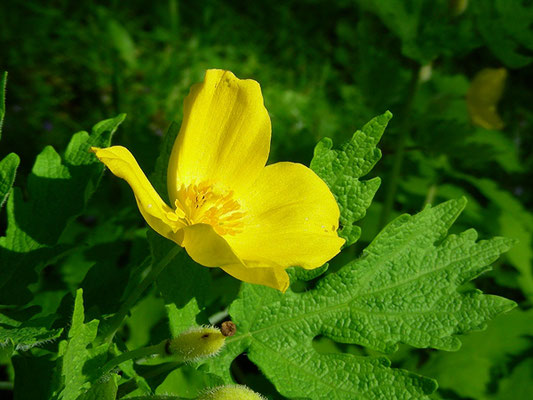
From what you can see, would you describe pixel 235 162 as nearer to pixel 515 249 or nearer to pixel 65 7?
pixel 515 249

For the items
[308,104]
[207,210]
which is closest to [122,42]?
[308,104]

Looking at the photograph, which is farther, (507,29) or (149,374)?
(507,29)

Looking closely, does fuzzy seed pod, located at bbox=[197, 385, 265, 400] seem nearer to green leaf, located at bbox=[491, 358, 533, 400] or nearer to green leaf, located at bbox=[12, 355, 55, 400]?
green leaf, located at bbox=[12, 355, 55, 400]

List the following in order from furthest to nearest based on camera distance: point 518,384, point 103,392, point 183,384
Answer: point 518,384
point 183,384
point 103,392

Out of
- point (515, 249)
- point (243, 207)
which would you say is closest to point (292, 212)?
point (243, 207)

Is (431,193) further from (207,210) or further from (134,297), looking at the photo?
(134,297)
